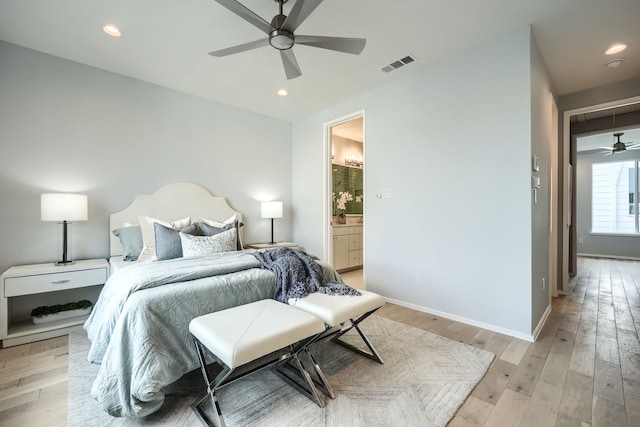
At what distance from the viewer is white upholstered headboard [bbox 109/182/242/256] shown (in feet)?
10.2

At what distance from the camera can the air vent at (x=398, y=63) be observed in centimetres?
282

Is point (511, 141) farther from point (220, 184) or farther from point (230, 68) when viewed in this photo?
point (220, 184)

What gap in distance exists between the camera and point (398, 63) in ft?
9.60

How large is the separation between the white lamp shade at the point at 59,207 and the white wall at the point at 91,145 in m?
0.36

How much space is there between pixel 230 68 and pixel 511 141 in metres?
2.86

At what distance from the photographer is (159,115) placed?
11.3ft

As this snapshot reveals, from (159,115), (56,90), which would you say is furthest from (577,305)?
(56,90)

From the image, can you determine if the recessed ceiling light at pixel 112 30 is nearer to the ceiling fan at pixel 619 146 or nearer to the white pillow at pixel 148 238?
the white pillow at pixel 148 238

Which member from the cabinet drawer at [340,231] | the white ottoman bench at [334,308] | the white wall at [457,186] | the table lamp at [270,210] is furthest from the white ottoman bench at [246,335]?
the cabinet drawer at [340,231]

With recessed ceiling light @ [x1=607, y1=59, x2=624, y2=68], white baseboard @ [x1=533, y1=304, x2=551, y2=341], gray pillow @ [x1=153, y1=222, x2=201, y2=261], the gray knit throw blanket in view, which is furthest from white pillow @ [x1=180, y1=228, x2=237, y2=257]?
recessed ceiling light @ [x1=607, y1=59, x2=624, y2=68]

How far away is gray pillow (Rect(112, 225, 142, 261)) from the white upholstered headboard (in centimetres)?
19

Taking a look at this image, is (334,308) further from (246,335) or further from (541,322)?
(541,322)

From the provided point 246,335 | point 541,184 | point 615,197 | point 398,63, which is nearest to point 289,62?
point 398,63

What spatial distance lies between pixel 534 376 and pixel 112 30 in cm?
417
